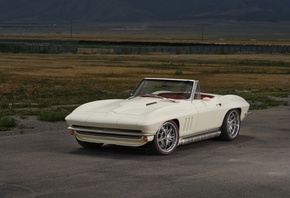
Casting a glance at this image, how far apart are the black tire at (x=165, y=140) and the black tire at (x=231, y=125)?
1.70m

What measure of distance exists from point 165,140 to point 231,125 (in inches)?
92.5

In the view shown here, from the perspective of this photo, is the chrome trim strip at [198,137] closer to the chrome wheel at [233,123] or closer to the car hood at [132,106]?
the chrome wheel at [233,123]

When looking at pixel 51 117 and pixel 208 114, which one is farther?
pixel 51 117

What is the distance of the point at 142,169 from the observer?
11.2 m

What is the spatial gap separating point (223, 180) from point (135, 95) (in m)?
4.11

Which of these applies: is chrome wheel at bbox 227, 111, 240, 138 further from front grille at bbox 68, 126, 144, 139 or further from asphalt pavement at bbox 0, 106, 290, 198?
front grille at bbox 68, 126, 144, 139

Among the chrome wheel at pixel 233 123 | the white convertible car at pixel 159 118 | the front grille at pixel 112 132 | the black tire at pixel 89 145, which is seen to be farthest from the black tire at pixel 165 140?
the chrome wheel at pixel 233 123

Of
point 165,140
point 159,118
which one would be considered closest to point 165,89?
point 165,140

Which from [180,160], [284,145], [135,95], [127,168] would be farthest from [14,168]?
[284,145]

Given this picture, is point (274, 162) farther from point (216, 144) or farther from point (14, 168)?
point (14, 168)

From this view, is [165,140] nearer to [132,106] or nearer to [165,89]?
[132,106]

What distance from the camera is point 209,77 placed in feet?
135

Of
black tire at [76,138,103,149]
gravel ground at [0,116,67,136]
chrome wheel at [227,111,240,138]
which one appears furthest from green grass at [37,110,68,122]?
chrome wheel at [227,111,240,138]

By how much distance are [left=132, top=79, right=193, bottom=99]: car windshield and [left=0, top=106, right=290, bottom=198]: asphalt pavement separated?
3.32 ft
